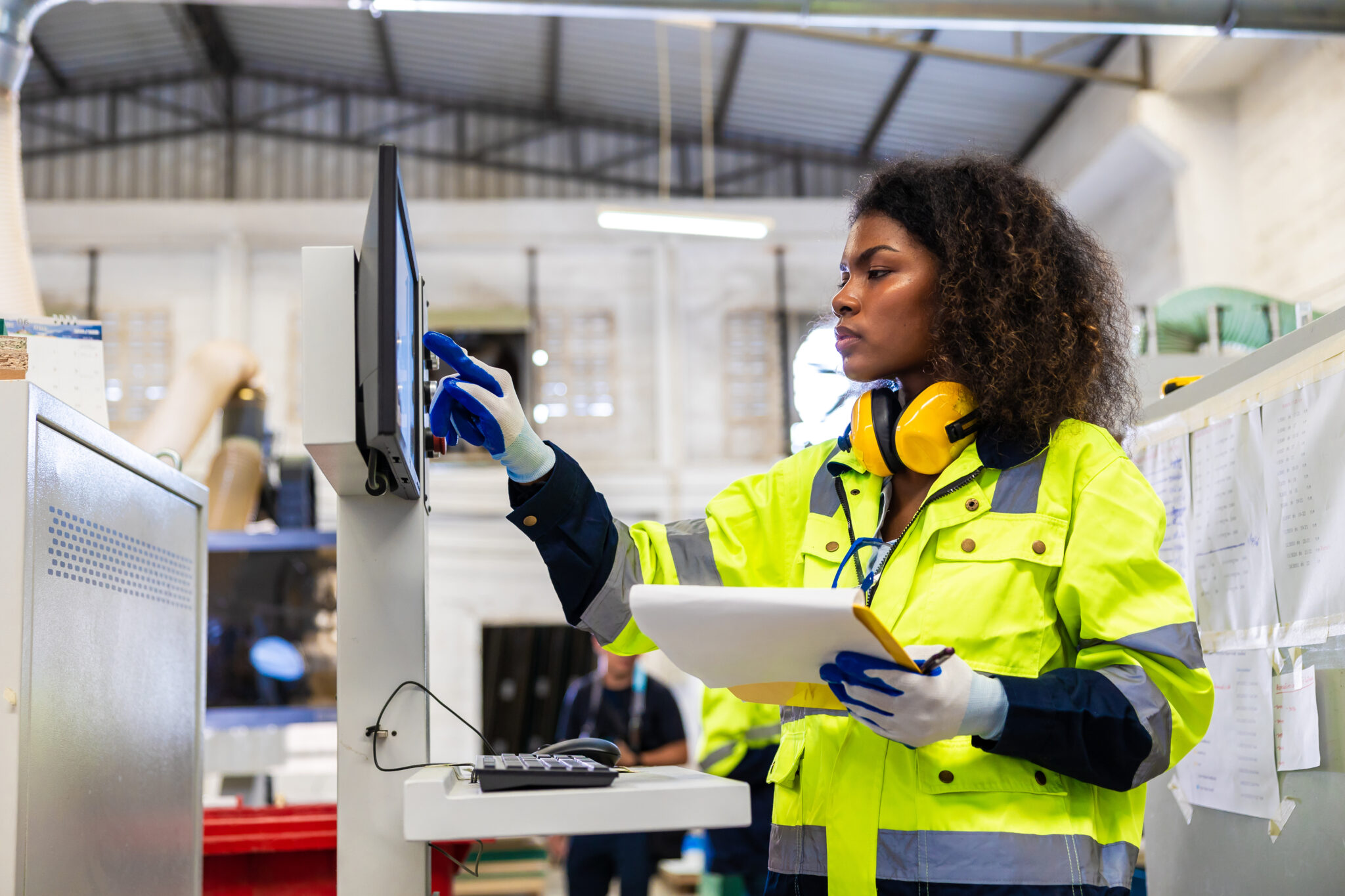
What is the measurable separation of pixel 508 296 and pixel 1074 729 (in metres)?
9.69

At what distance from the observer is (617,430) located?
10.5m

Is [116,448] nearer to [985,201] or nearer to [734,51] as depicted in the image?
[985,201]

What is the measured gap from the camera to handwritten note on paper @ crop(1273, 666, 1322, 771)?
1870 millimetres

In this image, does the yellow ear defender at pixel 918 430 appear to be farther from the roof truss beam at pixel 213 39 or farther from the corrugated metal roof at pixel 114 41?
the corrugated metal roof at pixel 114 41

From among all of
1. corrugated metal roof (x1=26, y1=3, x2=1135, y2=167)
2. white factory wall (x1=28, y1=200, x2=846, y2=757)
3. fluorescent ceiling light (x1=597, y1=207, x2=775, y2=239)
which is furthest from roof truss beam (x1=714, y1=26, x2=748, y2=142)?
fluorescent ceiling light (x1=597, y1=207, x2=775, y2=239)

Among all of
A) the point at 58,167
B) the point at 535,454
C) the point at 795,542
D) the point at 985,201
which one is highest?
the point at 58,167

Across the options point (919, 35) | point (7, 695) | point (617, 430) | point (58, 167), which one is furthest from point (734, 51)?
point (7, 695)

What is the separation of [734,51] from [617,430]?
3.37m

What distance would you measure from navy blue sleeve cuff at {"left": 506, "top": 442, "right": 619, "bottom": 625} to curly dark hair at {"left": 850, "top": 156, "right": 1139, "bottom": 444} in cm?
53

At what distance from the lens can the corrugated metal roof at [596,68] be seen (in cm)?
917

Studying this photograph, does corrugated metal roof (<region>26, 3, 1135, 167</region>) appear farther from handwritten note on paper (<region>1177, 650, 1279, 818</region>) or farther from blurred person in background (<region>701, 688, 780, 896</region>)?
handwritten note on paper (<region>1177, 650, 1279, 818</region>)

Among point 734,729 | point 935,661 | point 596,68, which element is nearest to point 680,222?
point 596,68

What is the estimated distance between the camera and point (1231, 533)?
7.03 ft

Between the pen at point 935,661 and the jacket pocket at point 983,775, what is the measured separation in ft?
0.68
